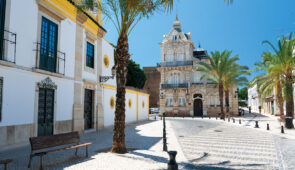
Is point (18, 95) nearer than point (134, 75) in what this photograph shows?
Yes

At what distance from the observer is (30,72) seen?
952 centimetres

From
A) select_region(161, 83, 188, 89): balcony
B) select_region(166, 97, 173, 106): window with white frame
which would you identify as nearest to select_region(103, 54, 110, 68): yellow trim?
select_region(161, 83, 188, 89): balcony

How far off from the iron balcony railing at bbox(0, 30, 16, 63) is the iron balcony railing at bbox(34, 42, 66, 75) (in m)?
1.19

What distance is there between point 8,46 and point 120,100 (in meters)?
4.98

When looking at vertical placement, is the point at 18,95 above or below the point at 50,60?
below

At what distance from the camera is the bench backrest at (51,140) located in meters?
6.01

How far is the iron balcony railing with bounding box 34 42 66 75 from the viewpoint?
400 inches

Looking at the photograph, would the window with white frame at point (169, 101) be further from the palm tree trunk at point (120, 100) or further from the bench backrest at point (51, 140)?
the bench backrest at point (51, 140)

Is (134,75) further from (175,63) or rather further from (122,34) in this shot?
(122,34)

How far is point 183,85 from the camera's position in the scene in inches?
1500

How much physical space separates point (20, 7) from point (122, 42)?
4.89 metres

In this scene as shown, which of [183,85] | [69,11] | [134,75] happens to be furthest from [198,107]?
[69,11]

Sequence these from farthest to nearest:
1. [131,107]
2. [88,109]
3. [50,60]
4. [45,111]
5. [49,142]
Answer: [131,107]
[88,109]
[50,60]
[45,111]
[49,142]

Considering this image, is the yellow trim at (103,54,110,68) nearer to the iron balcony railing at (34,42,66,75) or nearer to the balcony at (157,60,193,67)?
the iron balcony railing at (34,42,66,75)
